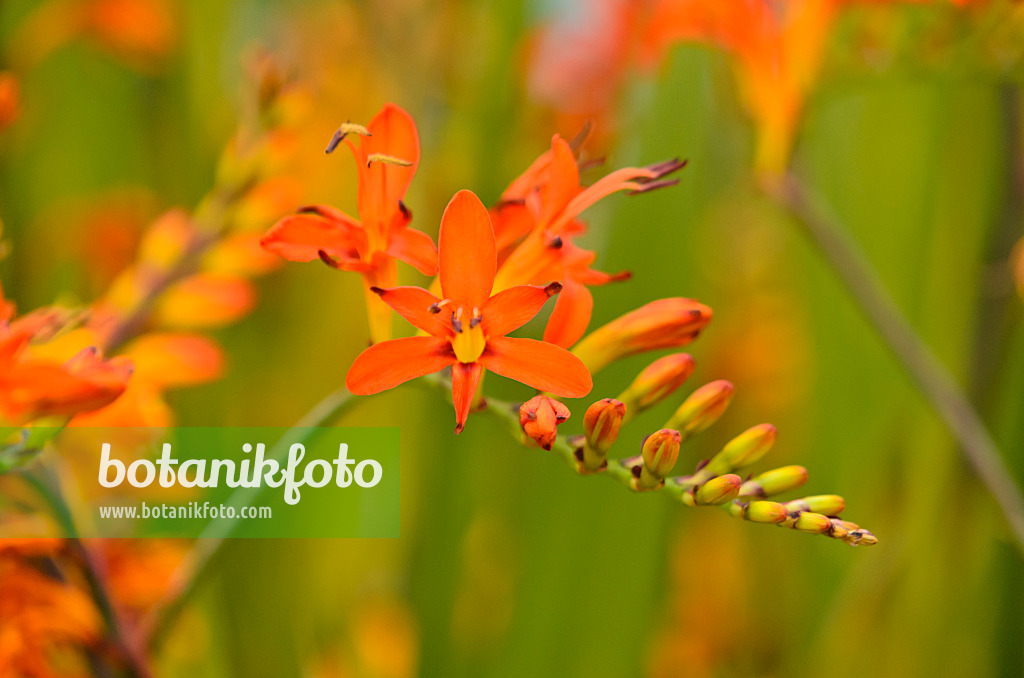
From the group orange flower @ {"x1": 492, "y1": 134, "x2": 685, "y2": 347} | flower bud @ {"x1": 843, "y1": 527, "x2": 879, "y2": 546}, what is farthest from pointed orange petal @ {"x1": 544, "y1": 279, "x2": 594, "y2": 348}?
flower bud @ {"x1": 843, "y1": 527, "x2": 879, "y2": 546}

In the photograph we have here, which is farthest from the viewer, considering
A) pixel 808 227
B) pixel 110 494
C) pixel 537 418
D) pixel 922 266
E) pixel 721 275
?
pixel 721 275

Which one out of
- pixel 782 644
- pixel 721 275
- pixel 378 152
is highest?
pixel 721 275

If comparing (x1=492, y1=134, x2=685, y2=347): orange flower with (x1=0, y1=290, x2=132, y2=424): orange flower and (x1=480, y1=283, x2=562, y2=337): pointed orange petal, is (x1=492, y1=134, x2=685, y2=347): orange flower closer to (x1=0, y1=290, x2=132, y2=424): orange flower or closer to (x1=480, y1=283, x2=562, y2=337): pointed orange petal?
(x1=480, y1=283, x2=562, y2=337): pointed orange petal

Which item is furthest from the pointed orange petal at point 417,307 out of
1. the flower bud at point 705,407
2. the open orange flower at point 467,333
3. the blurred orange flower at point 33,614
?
the blurred orange flower at point 33,614

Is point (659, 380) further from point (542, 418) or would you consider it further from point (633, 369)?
point (633, 369)

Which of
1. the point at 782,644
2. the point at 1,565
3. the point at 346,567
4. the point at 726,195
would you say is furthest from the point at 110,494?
the point at 726,195

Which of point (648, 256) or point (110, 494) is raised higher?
point (648, 256)

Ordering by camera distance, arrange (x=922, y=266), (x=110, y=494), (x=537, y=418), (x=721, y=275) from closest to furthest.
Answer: (x=537, y=418) < (x=110, y=494) < (x=922, y=266) < (x=721, y=275)

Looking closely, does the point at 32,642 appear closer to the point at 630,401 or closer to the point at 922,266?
the point at 630,401
